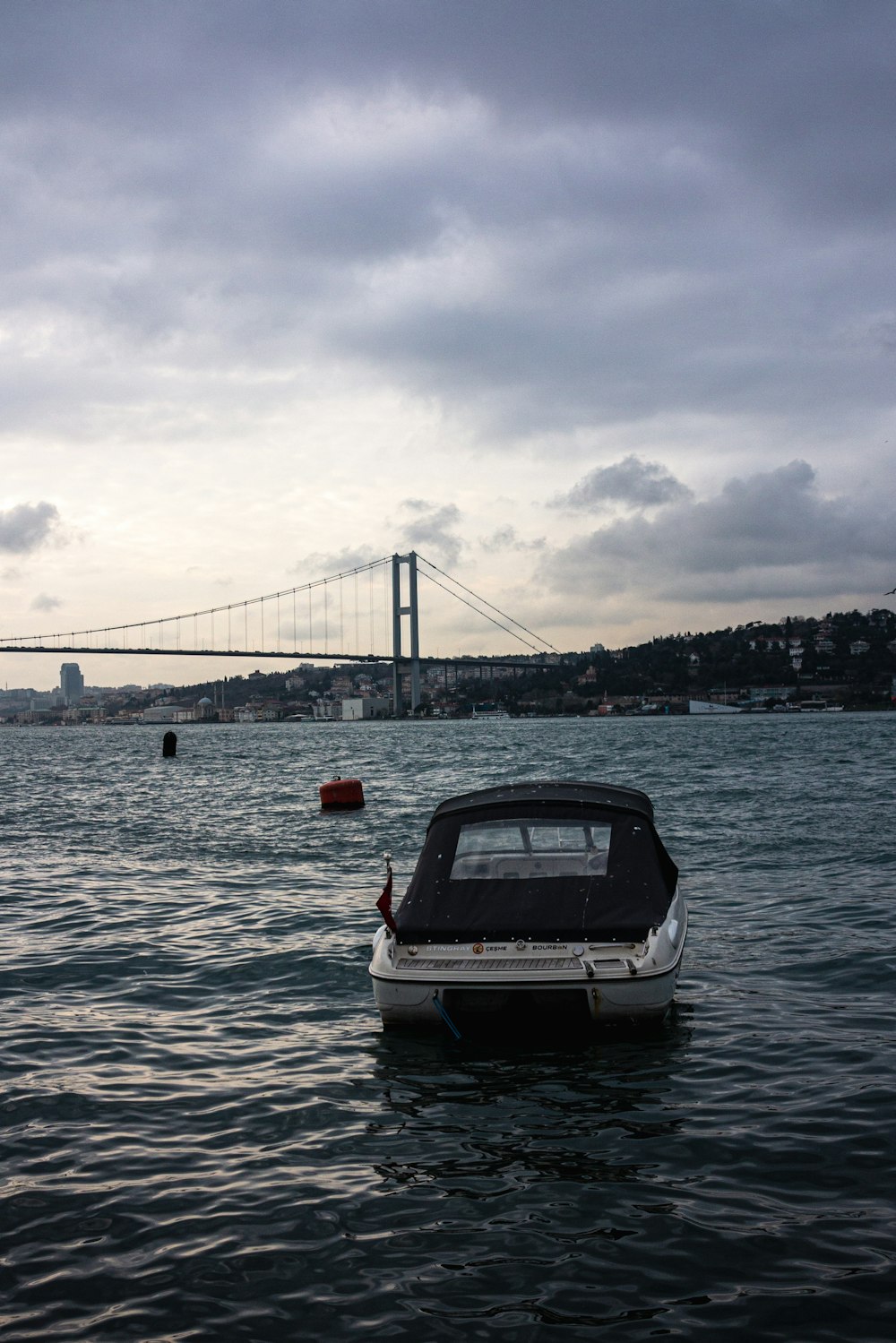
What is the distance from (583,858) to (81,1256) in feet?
17.0

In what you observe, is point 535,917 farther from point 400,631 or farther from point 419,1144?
point 400,631

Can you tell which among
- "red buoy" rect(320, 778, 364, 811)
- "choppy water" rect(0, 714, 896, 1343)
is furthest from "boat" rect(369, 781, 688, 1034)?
"red buoy" rect(320, 778, 364, 811)

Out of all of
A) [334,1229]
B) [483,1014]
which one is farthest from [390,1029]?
[334,1229]

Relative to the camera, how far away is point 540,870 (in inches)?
376

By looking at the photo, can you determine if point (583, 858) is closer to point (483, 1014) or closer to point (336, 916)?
point (483, 1014)

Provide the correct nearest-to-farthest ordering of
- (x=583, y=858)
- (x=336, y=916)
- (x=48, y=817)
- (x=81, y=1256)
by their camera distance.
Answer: (x=81, y=1256), (x=583, y=858), (x=336, y=916), (x=48, y=817)

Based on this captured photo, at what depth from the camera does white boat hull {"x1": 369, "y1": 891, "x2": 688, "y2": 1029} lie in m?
7.72

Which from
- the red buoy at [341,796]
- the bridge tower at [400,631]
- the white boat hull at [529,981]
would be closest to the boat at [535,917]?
the white boat hull at [529,981]

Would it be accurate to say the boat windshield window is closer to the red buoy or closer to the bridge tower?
the red buoy

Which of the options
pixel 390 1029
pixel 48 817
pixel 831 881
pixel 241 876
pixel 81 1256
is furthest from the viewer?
pixel 48 817

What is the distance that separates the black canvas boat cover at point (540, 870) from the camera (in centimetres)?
826

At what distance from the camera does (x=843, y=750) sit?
5484 cm

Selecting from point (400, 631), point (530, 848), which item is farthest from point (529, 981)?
point (400, 631)

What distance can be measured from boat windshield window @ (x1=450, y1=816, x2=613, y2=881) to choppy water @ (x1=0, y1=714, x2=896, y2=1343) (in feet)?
4.45
